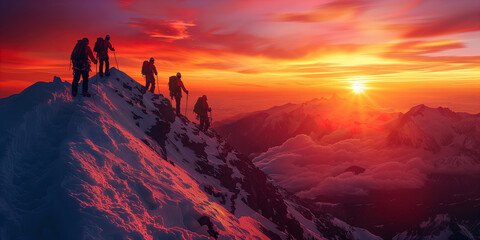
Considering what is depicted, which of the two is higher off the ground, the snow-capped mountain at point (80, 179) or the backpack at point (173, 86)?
the backpack at point (173, 86)

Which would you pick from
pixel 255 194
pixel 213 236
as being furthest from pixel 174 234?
pixel 255 194

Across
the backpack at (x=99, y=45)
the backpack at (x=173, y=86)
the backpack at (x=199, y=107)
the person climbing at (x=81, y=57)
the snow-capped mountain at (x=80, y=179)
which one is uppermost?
the backpack at (x=99, y=45)

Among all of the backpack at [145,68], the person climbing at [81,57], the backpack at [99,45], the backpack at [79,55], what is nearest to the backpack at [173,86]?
the backpack at [145,68]

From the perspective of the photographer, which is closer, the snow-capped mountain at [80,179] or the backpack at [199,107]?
the snow-capped mountain at [80,179]

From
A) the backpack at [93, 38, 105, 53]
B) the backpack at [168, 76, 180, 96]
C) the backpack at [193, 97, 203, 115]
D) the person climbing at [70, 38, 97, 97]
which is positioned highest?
the backpack at [93, 38, 105, 53]

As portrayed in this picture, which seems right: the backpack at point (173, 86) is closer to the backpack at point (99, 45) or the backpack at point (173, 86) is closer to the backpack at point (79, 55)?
the backpack at point (99, 45)

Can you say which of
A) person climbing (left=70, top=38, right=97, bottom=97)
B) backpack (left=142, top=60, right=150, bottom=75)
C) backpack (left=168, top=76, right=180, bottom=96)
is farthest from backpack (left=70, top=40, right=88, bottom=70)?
backpack (left=168, top=76, right=180, bottom=96)

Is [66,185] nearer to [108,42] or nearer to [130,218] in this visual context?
[130,218]

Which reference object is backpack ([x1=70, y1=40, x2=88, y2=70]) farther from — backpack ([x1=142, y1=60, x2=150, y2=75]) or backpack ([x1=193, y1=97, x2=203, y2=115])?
backpack ([x1=193, y1=97, x2=203, y2=115])

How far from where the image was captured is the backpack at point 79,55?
2042 cm

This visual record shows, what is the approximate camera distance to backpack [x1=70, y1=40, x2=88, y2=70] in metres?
20.4

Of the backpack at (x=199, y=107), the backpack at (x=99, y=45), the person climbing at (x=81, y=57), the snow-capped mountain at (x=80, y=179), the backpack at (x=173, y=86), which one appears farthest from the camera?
the backpack at (x=199, y=107)

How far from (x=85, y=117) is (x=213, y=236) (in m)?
11.3

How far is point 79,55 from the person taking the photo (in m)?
20.5
